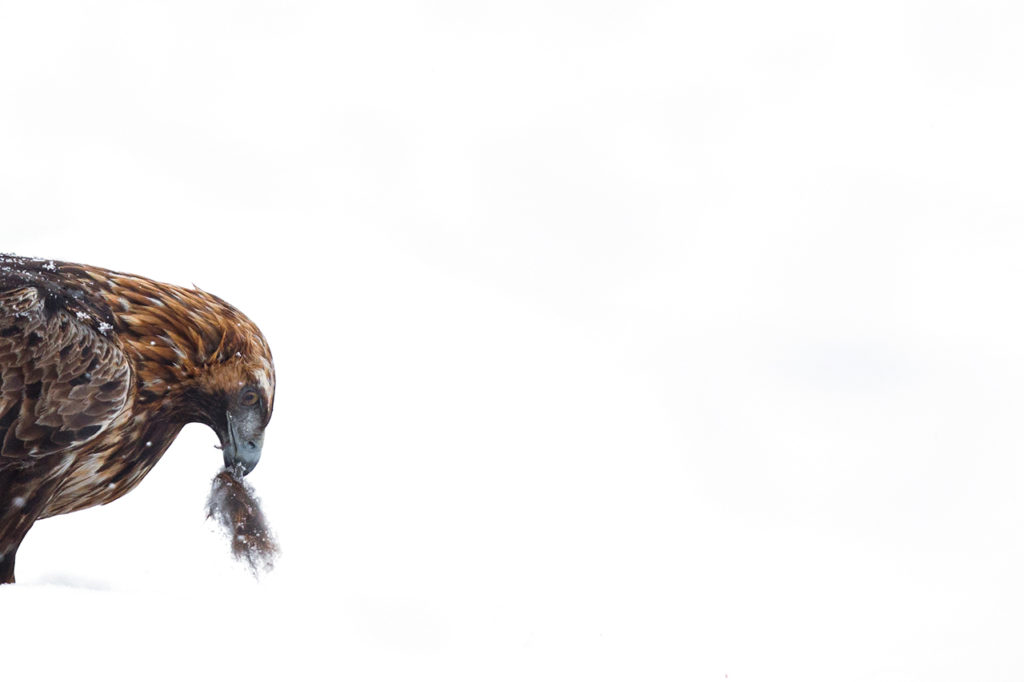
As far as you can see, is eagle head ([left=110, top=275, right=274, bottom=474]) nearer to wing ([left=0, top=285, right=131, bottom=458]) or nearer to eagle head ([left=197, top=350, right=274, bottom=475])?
eagle head ([left=197, top=350, right=274, bottom=475])

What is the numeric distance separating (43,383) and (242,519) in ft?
4.10

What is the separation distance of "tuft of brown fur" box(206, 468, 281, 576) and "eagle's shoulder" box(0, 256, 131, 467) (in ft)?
2.50

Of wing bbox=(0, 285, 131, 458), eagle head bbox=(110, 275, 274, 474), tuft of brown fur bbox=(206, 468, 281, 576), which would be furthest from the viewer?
tuft of brown fur bbox=(206, 468, 281, 576)

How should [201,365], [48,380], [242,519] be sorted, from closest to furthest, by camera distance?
1. [48,380]
2. [201,365]
3. [242,519]

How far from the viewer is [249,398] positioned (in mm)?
4816

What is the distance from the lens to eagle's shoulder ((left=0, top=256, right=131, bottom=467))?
436cm

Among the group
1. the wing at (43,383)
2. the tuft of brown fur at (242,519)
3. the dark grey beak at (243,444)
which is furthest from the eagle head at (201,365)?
the wing at (43,383)

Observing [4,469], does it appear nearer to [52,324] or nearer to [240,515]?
[52,324]

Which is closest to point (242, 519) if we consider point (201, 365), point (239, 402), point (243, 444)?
point (243, 444)

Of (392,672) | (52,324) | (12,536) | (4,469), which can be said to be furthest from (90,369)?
(392,672)

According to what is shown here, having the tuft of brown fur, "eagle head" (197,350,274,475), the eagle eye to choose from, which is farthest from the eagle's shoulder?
the tuft of brown fur

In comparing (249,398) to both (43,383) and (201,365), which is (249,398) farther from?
(43,383)

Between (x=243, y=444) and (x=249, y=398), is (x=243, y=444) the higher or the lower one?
the lower one

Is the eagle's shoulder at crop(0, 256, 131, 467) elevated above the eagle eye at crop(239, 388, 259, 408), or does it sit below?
below
